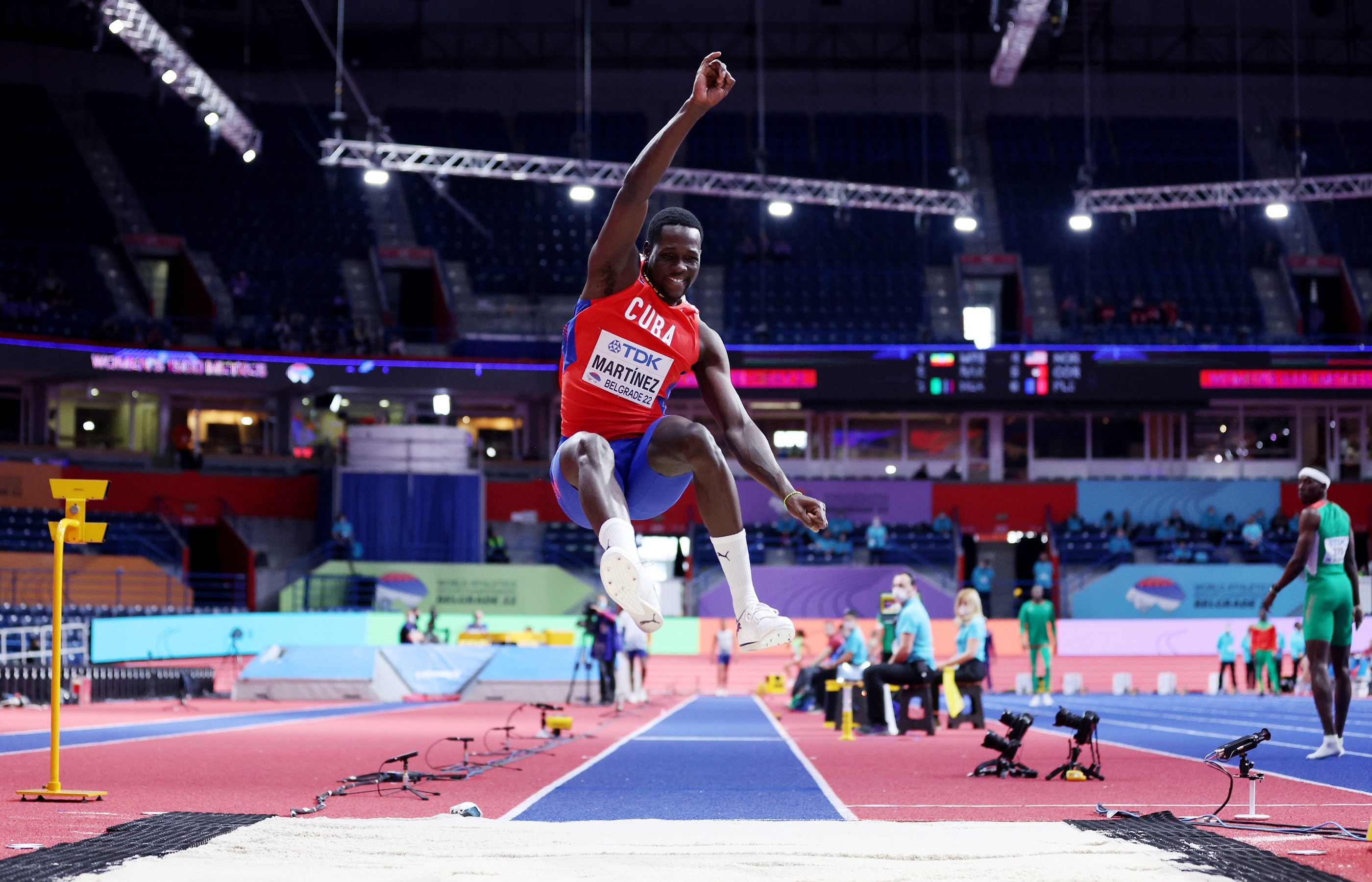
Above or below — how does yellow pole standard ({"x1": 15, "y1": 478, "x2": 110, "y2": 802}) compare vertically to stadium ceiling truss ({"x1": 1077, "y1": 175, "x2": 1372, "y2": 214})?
below

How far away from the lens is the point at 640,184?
5047 mm

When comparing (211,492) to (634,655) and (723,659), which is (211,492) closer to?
(723,659)

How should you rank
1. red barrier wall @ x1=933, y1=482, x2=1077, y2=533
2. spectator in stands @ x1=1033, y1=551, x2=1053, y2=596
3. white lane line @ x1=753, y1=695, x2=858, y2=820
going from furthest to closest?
red barrier wall @ x1=933, y1=482, x2=1077, y2=533 < spectator in stands @ x1=1033, y1=551, x2=1053, y2=596 < white lane line @ x1=753, y1=695, x2=858, y2=820

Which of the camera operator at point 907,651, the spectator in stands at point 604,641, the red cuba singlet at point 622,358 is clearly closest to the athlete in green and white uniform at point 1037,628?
the camera operator at point 907,651

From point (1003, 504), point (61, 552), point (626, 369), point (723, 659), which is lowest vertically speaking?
point (723, 659)

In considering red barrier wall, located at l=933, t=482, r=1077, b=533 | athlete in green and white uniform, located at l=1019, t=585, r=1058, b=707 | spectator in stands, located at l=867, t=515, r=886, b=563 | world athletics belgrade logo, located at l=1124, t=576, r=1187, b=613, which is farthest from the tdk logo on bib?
red barrier wall, located at l=933, t=482, r=1077, b=533

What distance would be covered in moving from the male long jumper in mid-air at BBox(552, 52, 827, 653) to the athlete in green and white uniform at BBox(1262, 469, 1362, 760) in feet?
19.8

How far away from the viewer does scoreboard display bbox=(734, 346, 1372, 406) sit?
3306 centimetres

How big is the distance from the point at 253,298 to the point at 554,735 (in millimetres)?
26008

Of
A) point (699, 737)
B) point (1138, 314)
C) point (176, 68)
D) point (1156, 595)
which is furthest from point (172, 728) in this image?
point (1138, 314)

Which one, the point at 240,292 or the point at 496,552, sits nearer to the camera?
the point at 496,552

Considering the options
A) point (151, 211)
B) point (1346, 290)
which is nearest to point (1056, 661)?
point (1346, 290)

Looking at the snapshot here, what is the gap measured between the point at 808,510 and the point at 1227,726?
38.7 feet

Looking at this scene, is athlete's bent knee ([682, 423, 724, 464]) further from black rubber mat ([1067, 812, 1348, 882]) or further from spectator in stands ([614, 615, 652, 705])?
spectator in stands ([614, 615, 652, 705])
